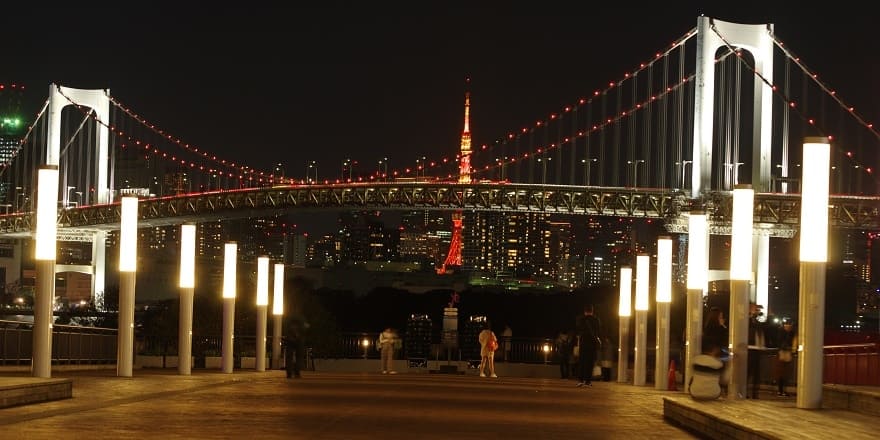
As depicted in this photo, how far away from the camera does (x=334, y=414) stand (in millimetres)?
13523

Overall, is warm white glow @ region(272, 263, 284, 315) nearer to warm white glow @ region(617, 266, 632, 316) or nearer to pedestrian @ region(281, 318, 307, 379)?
pedestrian @ region(281, 318, 307, 379)

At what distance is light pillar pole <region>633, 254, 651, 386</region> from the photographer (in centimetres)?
2545

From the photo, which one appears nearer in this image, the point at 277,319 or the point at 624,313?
the point at 624,313

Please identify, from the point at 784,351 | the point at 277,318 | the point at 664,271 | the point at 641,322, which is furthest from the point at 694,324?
the point at 277,318

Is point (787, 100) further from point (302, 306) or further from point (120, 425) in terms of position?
point (120, 425)

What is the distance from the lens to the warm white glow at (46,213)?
1694 cm

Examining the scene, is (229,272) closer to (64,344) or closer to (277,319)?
(64,344)

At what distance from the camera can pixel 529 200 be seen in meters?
75.1

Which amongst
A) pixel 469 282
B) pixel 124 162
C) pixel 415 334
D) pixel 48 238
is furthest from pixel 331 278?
pixel 48 238

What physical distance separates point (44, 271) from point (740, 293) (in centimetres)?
762

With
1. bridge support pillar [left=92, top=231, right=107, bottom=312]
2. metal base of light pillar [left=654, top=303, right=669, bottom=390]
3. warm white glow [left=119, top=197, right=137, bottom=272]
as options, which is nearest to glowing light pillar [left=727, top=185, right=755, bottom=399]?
metal base of light pillar [left=654, top=303, right=669, bottom=390]

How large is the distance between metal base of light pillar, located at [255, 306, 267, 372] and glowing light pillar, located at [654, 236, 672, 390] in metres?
7.01

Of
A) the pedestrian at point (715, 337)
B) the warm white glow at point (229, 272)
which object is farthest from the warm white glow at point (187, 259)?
the pedestrian at point (715, 337)

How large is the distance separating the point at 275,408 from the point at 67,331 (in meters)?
13.1
